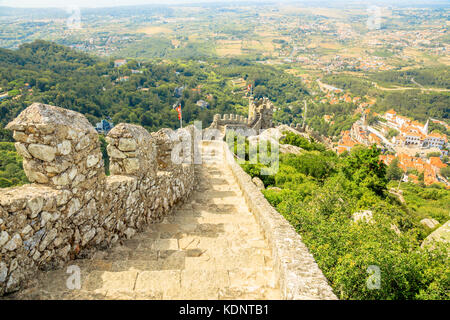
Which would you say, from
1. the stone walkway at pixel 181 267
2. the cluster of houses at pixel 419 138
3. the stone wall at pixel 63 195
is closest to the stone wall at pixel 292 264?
the stone walkway at pixel 181 267

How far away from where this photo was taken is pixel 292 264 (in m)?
2.88

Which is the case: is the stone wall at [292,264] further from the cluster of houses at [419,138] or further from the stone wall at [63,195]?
the cluster of houses at [419,138]

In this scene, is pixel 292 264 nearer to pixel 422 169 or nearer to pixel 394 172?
pixel 394 172

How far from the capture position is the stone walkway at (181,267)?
2.47 meters

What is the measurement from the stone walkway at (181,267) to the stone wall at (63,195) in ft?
0.62

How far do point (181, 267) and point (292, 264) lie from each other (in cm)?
122

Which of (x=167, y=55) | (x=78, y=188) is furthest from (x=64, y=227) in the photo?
(x=167, y=55)

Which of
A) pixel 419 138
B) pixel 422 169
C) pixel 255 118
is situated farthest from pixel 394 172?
pixel 419 138

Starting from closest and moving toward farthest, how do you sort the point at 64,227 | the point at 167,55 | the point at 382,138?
the point at 64,227 → the point at 382,138 → the point at 167,55

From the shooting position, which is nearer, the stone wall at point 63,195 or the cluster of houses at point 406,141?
the stone wall at point 63,195

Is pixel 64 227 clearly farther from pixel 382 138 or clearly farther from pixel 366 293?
pixel 382 138

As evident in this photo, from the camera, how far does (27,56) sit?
171 feet

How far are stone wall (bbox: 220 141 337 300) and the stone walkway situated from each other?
0.19m
